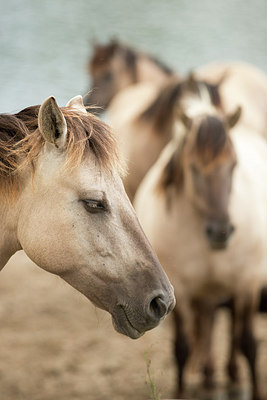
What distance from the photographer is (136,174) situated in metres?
5.96

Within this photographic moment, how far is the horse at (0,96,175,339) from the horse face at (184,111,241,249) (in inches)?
69.6

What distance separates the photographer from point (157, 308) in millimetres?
1817

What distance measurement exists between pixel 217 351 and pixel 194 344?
22.9 inches

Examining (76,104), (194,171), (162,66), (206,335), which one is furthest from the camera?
(162,66)

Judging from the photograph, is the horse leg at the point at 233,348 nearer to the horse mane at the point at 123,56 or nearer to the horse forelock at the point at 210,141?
the horse forelock at the point at 210,141

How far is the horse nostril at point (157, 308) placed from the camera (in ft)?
5.90

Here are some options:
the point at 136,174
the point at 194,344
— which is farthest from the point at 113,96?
the point at 194,344

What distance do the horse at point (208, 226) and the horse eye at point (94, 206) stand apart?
1.82 meters

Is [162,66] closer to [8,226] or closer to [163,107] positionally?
[163,107]

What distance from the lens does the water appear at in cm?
925

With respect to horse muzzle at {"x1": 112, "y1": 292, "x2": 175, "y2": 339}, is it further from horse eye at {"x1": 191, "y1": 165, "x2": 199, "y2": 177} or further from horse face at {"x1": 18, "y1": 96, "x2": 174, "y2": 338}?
horse eye at {"x1": 191, "y1": 165, "x2": 199, "y2": 177}

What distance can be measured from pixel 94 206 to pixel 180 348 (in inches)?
100

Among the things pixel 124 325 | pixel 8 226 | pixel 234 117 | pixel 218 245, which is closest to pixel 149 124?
pixel 234 117

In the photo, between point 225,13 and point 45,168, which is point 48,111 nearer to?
point 45,168
